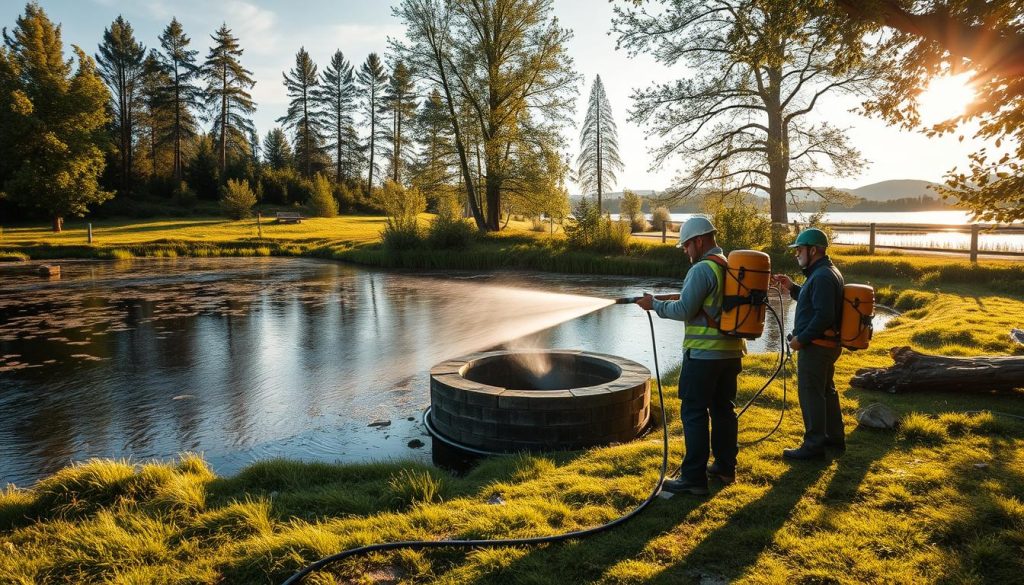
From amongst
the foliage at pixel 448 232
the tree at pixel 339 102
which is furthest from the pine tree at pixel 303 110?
the foliage at pixel 448 232

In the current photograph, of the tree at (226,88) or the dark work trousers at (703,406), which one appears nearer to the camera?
the dark work trousers at (703,406)

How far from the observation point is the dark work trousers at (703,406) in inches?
187

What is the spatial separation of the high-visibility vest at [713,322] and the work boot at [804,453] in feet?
4.92

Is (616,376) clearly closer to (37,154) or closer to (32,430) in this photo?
(32,430)

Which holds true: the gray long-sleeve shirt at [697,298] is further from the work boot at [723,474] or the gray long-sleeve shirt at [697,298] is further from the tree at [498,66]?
the tree at [498,66]

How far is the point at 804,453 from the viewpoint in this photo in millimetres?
5414

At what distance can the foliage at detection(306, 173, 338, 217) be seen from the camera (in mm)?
56312

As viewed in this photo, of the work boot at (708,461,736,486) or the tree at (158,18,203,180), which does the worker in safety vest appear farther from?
the tree at (158,18,203,180)

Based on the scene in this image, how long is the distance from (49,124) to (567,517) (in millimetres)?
53908

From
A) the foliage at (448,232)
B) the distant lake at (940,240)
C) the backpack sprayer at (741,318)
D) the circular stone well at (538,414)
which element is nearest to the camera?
the backpack sprayer at (741,318)

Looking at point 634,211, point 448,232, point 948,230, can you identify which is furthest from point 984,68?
point 634,211

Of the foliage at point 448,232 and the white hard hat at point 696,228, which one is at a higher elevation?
the foliage at point 448,232

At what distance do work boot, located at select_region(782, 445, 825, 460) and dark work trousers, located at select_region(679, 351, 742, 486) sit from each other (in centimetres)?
92

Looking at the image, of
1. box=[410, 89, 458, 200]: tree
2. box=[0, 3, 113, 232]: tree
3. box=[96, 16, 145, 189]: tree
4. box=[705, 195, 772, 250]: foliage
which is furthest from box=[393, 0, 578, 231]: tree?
box=[96, 16, 145, 189]: tree
